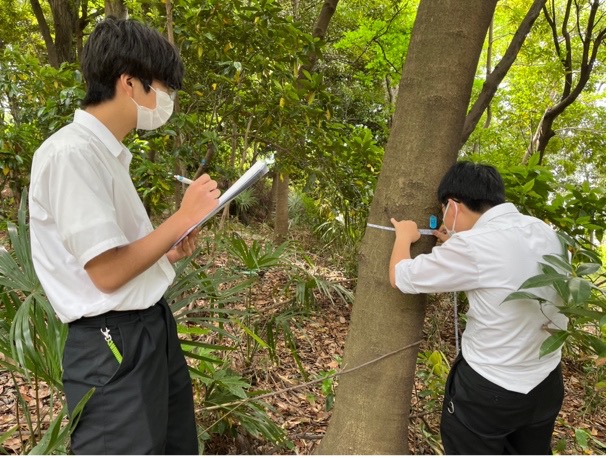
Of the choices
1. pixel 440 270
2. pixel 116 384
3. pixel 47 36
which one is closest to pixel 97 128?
pixel 116 384

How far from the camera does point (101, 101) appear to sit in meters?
1.35

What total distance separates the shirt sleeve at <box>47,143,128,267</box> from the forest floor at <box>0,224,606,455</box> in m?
1.08

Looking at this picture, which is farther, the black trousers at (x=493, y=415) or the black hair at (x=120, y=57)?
the black trousers at (x=493, y=415)

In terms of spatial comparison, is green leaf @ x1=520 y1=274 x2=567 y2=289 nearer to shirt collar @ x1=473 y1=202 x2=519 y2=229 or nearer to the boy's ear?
shirt collar @ x1=473 y1=202 x2=519 y2=229

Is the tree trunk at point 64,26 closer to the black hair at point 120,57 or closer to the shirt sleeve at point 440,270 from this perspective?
the black hair at point 120,57

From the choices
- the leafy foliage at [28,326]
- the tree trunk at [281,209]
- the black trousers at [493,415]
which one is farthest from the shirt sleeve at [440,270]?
the tree trunk at [281,209]

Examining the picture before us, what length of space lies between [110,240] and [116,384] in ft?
1.33

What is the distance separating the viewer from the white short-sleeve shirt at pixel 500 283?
175 centimetres

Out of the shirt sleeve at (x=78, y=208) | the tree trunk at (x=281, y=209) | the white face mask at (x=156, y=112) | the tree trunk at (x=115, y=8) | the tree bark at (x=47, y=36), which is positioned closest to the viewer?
the shirt sleeve at (x=78, y=208)

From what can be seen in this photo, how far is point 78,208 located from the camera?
1.16 metres

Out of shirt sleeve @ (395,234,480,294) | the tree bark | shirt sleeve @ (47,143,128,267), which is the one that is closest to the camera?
shirt sleeve @ (47,143,128,267)

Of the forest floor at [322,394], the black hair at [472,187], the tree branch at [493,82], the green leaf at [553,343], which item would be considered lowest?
the forest floor at [322,394]

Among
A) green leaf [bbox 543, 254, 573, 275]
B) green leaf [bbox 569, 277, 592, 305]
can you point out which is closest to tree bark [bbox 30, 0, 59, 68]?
green leaf [bbox 543, 254, 573, 275]

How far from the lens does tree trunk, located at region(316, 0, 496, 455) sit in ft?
5.88
